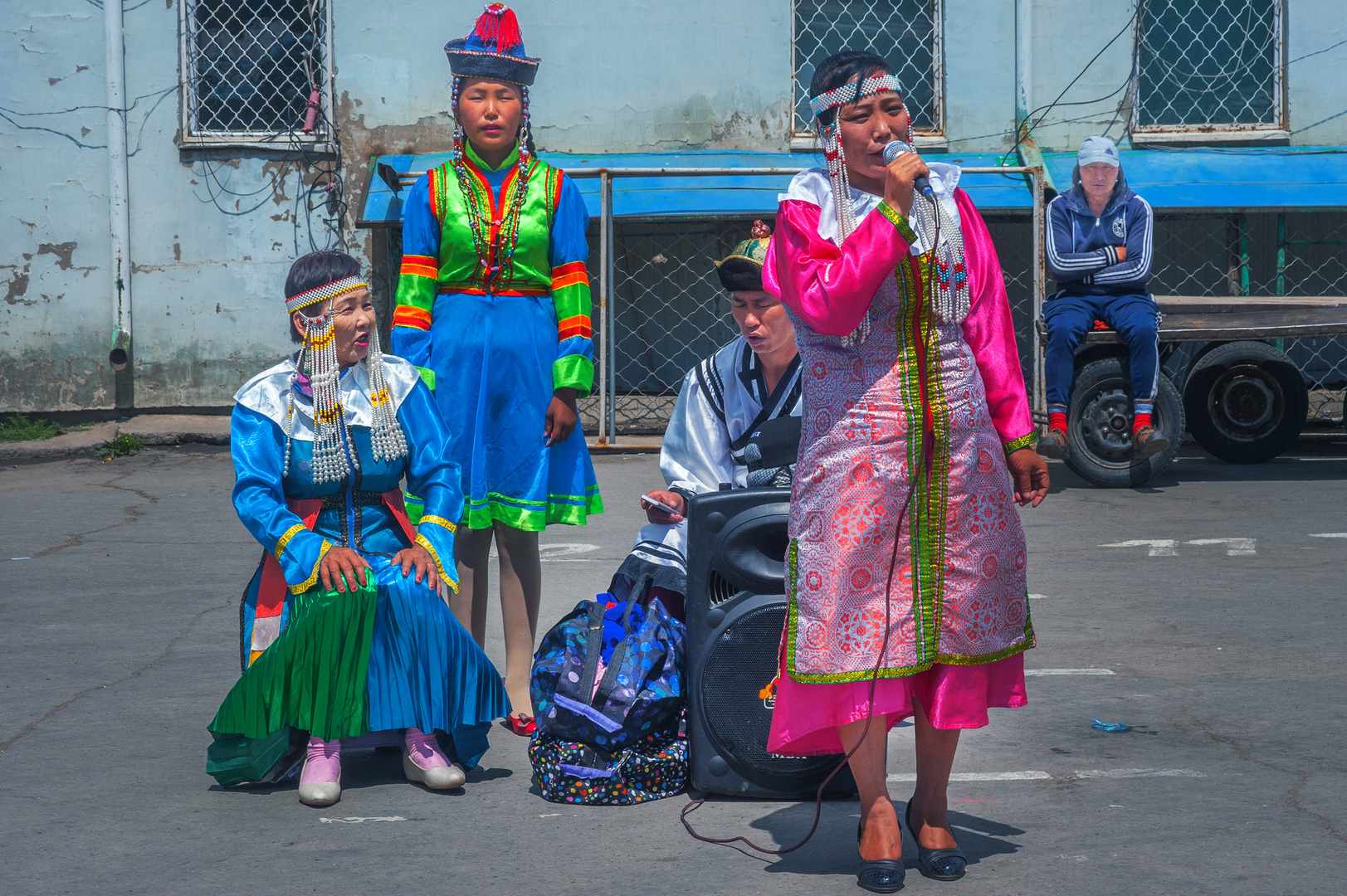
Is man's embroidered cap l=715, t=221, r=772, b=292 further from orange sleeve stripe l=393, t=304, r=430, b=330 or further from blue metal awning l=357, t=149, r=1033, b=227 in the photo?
blue metal awning l=357, t=149, r=1033, b=227

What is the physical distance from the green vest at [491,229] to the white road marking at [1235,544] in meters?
3.88

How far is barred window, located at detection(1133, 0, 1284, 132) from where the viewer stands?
10.7 meters

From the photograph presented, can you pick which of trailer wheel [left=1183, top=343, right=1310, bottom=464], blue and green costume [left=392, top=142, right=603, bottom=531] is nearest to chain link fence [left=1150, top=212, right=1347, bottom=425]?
trailer wheel [left=1183, top=343, right=1310, bottom=464]

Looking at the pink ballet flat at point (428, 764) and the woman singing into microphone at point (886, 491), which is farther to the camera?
the pink ballet flat at point (428, 764)

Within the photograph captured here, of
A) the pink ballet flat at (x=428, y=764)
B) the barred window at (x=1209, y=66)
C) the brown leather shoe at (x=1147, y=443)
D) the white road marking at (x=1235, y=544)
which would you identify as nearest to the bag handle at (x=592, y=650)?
the pink ballet flat at (x=428, y=764)

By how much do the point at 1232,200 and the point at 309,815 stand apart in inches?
344

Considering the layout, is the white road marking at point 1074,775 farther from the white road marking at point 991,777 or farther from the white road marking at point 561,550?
the white road marking at point 561,550

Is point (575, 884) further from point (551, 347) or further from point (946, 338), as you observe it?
point (551, 347)

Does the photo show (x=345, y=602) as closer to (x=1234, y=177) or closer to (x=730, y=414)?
(x=730, y=414)

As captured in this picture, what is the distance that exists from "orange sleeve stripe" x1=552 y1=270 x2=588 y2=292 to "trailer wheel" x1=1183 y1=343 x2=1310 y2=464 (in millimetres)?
5942

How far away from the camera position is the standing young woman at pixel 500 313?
3953 mm

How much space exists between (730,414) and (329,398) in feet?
3.49

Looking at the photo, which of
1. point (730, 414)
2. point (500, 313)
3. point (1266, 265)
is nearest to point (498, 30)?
point (500, 313)

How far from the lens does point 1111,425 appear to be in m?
7.98
